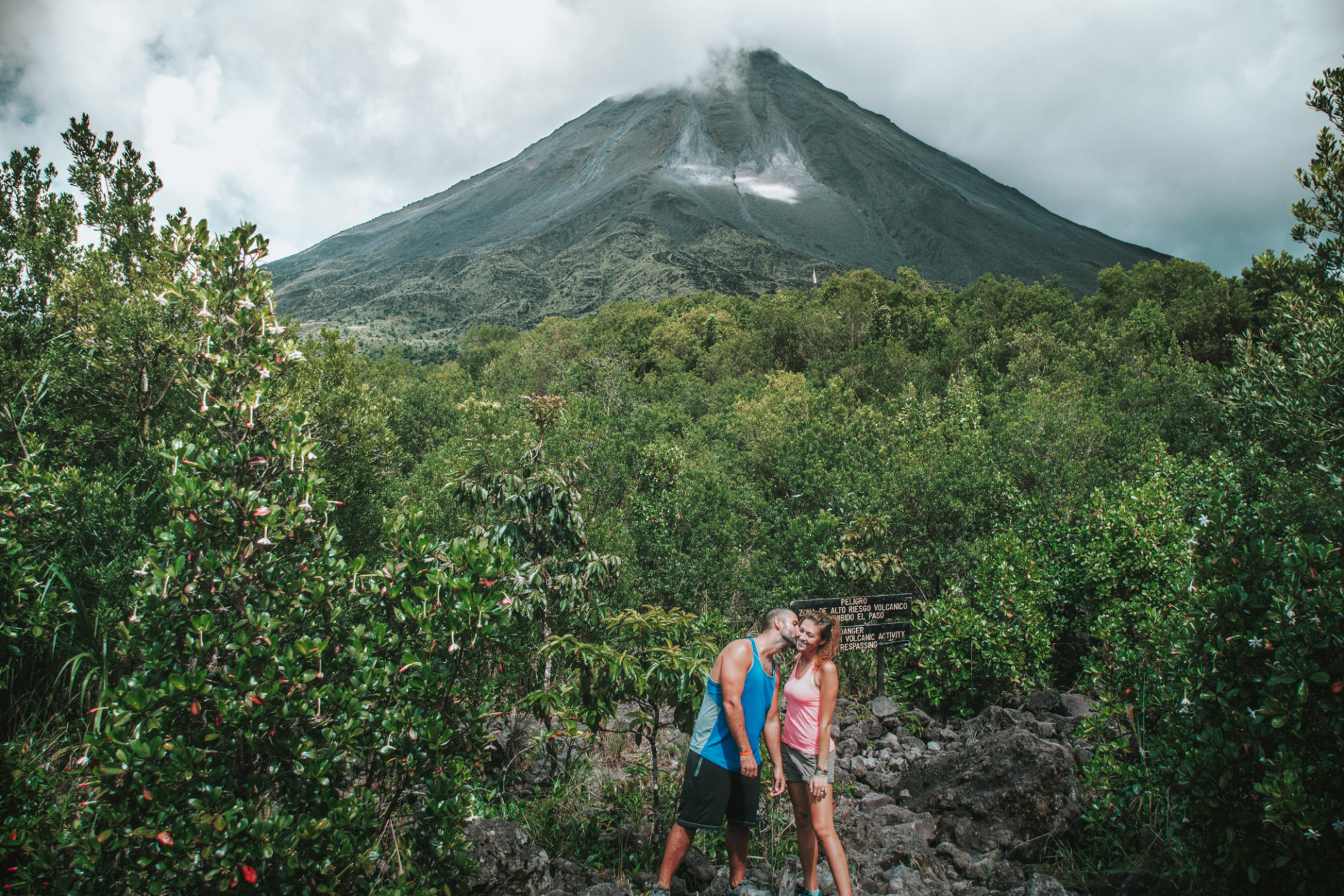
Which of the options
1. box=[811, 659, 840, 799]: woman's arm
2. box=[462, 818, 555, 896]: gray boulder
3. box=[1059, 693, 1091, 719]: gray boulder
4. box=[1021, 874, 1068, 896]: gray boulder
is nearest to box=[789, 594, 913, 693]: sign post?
box=[1059, 693, 1091, 719]: gray boulder

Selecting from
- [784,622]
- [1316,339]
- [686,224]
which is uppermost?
[686,224]

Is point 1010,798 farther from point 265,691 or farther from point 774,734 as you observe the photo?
point 265,691

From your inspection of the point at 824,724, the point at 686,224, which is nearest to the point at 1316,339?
the point at 824,724

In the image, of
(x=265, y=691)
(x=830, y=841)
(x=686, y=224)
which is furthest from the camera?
(x=686, y=224)

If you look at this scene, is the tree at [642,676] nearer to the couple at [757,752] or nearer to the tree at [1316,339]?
the couple at [757,752]

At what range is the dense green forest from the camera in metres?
2.95

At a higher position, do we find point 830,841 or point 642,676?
point 642,676

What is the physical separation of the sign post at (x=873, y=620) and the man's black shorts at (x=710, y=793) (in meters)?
3.63

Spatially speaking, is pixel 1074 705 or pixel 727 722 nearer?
pixel 727 722

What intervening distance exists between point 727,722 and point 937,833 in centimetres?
239

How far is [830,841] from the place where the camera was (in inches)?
156

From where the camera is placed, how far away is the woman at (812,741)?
402 cm

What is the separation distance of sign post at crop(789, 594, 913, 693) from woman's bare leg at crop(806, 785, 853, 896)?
3.43 metres

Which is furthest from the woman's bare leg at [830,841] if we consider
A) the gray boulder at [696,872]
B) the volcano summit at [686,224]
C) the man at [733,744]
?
the volcano summit at [686,224]
